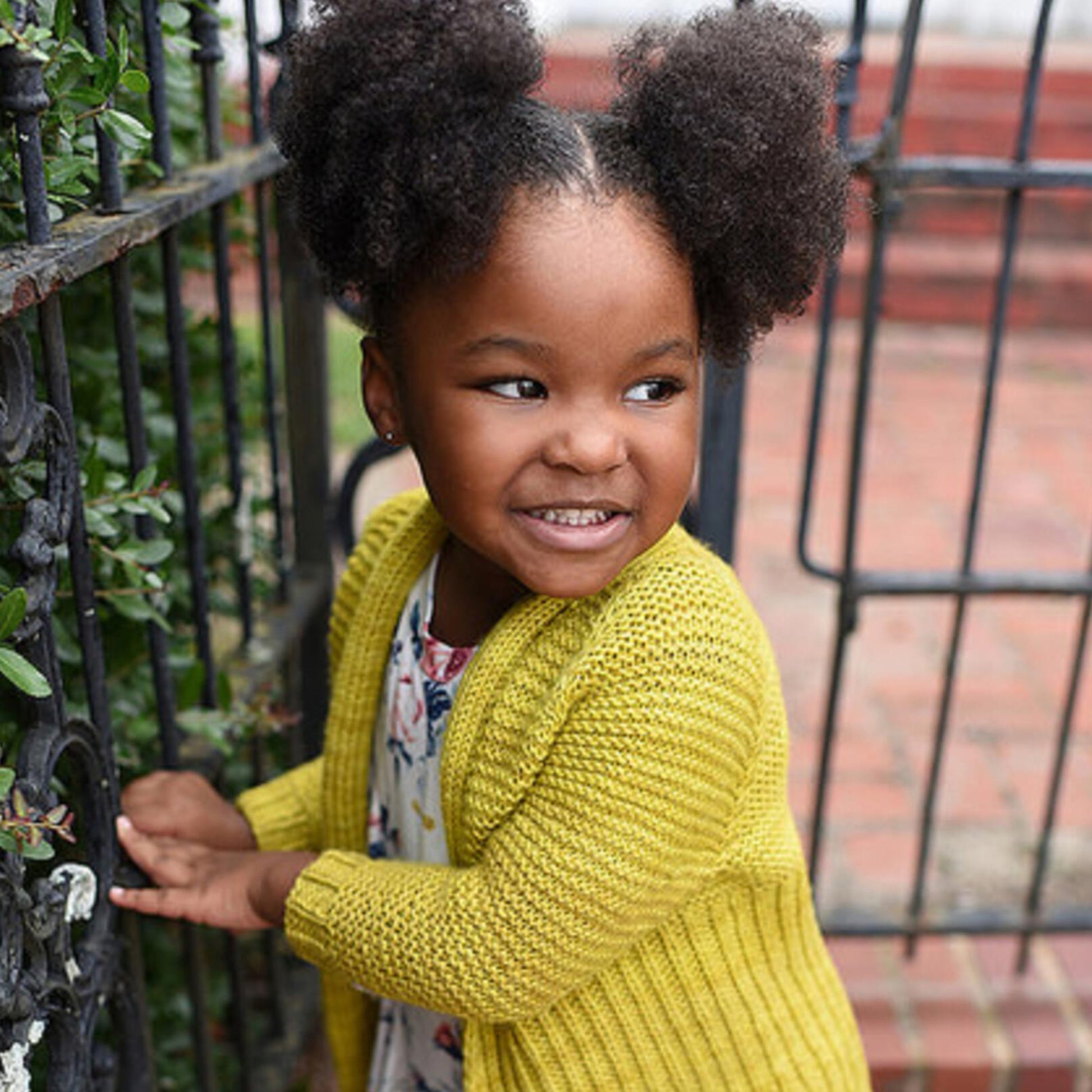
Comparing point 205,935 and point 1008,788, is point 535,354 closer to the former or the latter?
point 205,935

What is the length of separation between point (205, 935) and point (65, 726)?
3.36 feet

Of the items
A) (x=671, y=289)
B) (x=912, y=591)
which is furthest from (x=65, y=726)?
(x=912, y=591)

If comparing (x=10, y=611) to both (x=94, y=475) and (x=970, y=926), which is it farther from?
(x=970, y=926)

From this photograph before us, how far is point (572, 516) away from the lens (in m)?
1.17

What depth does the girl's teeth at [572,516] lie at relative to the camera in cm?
116

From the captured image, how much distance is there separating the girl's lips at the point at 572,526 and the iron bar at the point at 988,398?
920 mm

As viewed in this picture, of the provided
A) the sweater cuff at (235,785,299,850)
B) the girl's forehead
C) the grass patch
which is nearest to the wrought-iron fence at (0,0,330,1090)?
the sweater cuff at (235,785,299,850)

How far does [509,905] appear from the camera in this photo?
1178mm

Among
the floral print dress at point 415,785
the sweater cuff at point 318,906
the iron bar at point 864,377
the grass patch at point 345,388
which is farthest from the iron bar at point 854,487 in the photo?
the grass patch at point 345,388

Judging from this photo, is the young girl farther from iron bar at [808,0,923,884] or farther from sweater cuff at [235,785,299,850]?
iron bar at [808,0,923,884]

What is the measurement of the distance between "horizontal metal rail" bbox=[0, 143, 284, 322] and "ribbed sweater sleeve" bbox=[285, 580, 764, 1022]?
50 cm

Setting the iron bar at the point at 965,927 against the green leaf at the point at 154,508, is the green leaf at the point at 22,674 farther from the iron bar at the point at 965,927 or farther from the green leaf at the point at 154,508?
the iron bar at the point at 965,927

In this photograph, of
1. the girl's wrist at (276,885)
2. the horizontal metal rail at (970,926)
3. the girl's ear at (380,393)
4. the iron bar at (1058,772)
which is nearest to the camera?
the girl's ear at (380,393)

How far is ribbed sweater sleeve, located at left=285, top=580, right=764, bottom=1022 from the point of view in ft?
3.80
